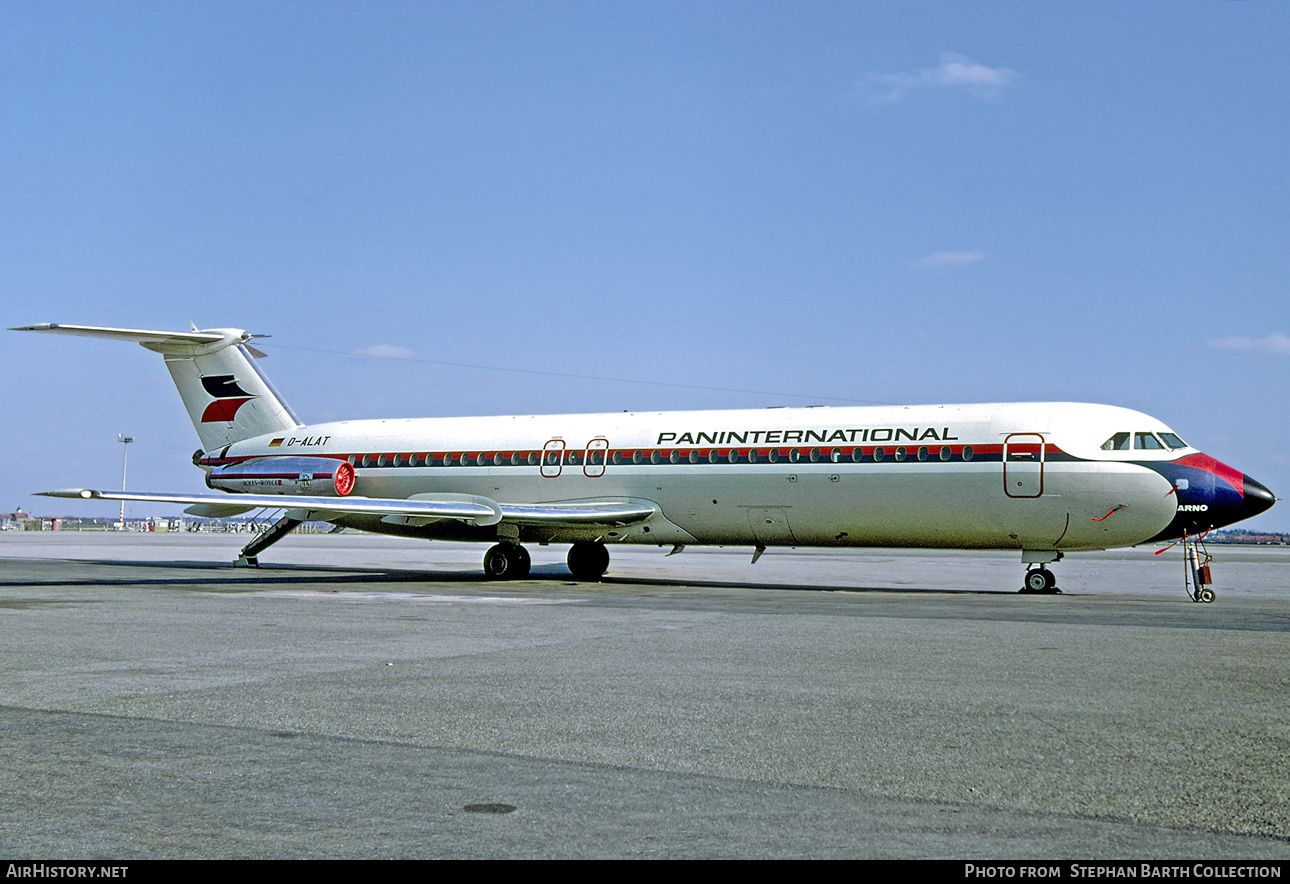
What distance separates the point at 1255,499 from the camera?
21.2m

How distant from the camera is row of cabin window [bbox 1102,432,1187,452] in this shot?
71.0 ft

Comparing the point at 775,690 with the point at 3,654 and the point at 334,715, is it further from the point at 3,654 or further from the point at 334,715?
the point at 3,654

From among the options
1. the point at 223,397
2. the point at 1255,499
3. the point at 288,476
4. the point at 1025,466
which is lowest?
the point at 1255,499

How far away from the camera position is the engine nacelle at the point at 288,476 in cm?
2942

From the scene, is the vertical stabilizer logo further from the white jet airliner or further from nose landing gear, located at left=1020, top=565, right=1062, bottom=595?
nose landing gear, located at left=1020, top=565, right=1062, bottom=595

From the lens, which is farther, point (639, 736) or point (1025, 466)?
point (1025, 466)

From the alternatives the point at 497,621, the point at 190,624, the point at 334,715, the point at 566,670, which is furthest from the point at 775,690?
the point at 190,624

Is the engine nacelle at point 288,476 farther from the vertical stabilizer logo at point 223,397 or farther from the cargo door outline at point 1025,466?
the cargo door outline at point 1025,466

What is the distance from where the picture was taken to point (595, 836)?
4832mm

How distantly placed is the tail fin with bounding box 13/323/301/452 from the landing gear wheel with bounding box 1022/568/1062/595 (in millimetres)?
19436

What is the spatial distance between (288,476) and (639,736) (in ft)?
80.7

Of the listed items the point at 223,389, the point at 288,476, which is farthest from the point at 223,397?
the point at 288,476
